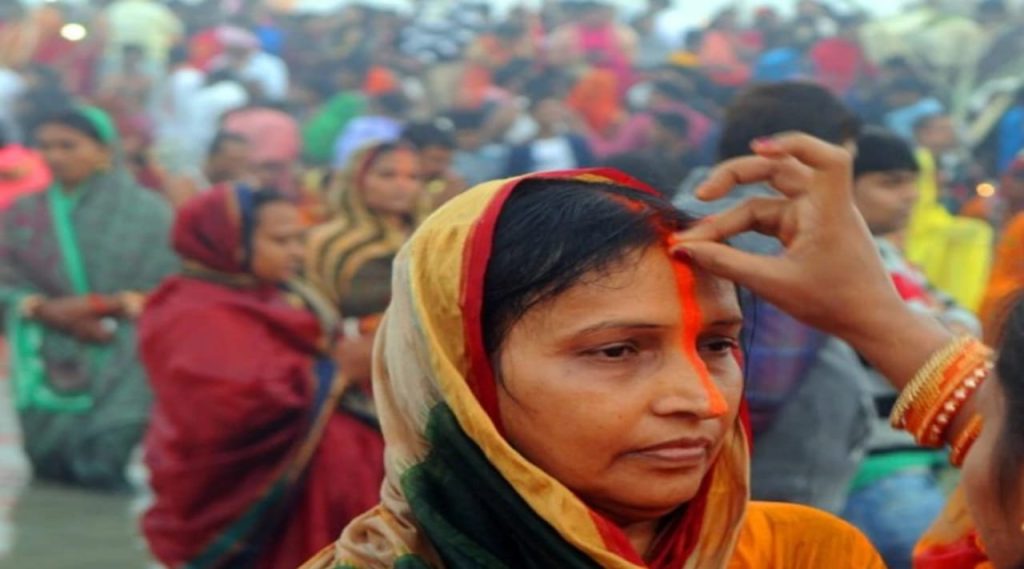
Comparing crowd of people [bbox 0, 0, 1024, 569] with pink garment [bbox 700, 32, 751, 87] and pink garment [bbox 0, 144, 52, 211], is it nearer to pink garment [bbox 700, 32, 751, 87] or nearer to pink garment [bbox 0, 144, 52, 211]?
pink garment [bbox 0, 144, 52, 211]

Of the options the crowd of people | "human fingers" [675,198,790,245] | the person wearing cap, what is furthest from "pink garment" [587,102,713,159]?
"human fingers" [675,198,790,245]

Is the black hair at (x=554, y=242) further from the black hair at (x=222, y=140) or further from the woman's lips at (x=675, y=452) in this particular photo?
the black hair at (x=222, y=140)

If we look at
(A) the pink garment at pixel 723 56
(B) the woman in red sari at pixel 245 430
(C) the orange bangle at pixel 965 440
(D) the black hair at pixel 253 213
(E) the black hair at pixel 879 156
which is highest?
(C) the orange bangle at pixel 965 440

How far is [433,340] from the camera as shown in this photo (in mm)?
1992

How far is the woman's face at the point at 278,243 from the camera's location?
579cm

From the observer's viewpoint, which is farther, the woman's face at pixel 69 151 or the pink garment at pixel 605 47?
the pink garment at pixel 605 47

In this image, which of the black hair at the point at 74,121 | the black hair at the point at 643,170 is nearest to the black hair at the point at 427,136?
the black hair at the point at 74,121

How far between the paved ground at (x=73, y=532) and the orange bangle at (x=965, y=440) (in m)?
5.31

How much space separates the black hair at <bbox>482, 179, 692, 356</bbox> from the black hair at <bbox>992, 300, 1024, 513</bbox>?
361 mm

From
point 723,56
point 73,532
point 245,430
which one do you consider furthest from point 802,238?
point 723,56

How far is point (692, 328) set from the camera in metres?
2.00

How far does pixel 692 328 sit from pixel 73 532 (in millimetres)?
6263

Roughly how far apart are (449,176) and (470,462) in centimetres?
686

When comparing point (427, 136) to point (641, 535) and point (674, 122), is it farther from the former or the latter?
point (641, 535)
